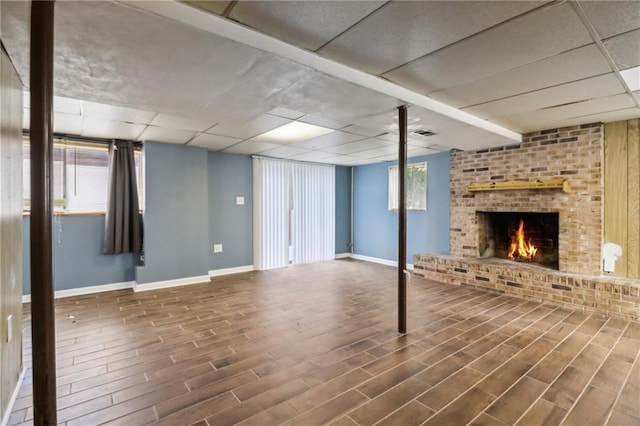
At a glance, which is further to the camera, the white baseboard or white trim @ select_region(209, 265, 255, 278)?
the white baseboard

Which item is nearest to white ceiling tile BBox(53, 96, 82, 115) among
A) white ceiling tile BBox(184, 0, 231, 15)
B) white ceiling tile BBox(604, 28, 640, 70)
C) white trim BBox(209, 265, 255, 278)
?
white ceiling tile BBox(184, 0, 231, 15)

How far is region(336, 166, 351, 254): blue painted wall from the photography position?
7.63 m

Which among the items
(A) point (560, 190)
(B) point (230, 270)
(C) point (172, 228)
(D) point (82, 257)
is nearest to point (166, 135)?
(C) point (172, 228)

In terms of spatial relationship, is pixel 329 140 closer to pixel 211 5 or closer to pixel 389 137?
pixel 389 137

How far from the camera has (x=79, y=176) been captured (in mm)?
4598

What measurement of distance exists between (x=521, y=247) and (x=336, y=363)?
4.24 metres

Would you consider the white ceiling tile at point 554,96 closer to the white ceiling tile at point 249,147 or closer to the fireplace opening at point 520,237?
the fireplace opening at point 520,237

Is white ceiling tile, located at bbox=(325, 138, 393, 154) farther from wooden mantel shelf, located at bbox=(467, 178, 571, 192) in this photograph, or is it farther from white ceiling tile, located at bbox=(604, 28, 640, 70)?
white ceiling tile, located at bbox=(604, 28, 640, 70)

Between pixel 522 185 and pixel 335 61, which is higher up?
pixel 335 61

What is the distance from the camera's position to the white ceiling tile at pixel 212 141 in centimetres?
451

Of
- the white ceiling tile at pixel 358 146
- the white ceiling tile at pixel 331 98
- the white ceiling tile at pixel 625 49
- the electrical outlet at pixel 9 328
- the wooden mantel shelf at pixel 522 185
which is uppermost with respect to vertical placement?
the white ceiling tile at pixel 625 49

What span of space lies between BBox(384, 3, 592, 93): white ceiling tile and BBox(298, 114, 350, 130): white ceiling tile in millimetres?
1055

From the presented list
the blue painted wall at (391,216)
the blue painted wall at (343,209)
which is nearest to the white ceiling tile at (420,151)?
the blue painted wall at (391,216)

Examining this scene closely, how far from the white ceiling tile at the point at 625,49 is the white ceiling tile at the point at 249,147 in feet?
13.3
